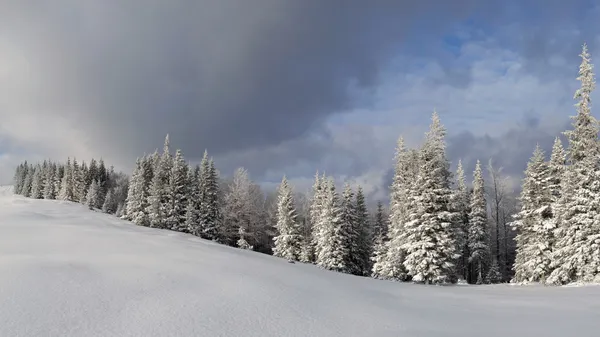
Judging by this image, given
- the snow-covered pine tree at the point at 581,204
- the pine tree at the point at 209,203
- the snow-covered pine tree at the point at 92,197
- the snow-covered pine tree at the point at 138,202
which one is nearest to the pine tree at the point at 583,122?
the snow-covered pine tree at the point at 581,204

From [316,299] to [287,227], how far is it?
123ft

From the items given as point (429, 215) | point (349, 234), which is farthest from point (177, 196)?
point (429, 215)

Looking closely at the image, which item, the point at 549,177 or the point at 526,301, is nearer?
the point at 526,301

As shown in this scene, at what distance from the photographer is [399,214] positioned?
37.9 m

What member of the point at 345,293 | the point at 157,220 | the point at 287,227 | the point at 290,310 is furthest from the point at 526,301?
the point at 157,220

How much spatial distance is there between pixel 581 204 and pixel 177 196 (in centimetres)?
4571

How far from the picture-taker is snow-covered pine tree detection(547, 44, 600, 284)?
2573 centimetres

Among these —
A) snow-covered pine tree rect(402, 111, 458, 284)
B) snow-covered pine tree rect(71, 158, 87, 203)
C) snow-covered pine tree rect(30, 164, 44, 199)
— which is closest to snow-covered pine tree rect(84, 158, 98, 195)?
snow-covered pine tree rect(71, 158, 87, 203)

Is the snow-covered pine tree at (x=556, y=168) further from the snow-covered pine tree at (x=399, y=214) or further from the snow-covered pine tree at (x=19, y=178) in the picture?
the snow-covered pine tree at (x=19, y=178)

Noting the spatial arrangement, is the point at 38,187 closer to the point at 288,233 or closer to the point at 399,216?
the point at 288,233

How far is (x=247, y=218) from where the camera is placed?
62.5 meters

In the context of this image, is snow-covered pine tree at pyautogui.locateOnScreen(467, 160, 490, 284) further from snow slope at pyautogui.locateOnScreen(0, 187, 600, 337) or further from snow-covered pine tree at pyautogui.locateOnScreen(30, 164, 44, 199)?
snow-covered pine tree at pyautogui.locateOnScreen(30, 164, 44, 199)

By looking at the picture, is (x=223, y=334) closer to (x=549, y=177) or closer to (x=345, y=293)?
(x=345, y=293)

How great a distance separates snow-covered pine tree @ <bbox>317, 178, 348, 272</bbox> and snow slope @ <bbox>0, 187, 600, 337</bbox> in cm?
2243
